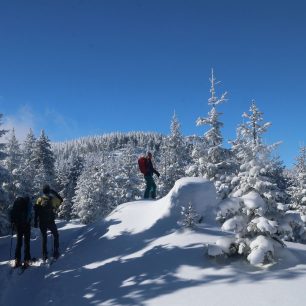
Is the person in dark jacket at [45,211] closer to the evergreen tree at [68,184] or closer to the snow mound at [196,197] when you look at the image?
the snow mound at [196,197]

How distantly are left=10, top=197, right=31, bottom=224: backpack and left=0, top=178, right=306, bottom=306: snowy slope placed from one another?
5.92ft

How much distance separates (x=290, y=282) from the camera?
812 cm

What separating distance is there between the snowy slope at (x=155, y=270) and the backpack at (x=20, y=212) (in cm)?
180

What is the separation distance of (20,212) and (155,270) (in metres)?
5.95

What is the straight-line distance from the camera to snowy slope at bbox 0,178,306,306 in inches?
326

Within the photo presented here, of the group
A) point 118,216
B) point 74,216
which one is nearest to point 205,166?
point 118,216

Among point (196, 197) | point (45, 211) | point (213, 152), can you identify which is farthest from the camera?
point (213, 152)

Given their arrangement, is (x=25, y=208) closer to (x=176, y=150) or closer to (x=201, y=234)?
(x=201, y=234)

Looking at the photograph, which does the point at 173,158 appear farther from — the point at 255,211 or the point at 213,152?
the point at 255,211

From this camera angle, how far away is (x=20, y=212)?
13.6m

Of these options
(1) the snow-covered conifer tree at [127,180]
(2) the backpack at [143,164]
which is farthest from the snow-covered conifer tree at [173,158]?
(2) the backpack at [143,164]

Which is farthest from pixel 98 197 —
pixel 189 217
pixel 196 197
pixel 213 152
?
pixel 189 217

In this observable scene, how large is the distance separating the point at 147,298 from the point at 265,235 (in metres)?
3.31

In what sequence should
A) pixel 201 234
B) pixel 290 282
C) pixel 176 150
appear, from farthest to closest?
pixel 176 150 < pixel 201 234 < pixel 290 282
